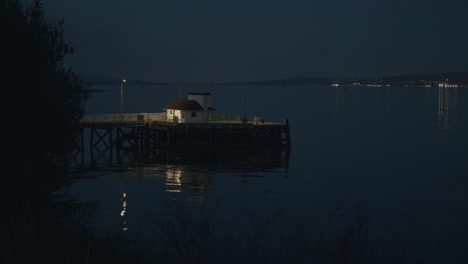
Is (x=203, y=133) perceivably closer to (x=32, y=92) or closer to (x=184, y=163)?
(x=184, y=163)

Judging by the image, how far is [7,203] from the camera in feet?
61.9

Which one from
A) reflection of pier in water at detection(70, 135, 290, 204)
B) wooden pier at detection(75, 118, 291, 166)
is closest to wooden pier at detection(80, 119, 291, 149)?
wooden pier at detection(75, 118, 291, 166)

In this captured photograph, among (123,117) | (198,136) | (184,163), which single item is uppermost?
(123,117)

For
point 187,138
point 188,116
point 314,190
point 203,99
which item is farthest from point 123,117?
point 314,190

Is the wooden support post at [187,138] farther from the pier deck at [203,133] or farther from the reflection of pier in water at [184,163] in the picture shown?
the reflection of pier in water at [184,163]

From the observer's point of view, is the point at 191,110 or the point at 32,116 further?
the point at 191,110

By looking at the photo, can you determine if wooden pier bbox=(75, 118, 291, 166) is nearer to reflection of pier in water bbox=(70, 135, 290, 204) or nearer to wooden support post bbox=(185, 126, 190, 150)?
wooden support post bbox=(185, 126, 190, 150)

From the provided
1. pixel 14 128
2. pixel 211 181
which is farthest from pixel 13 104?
pixel 211 181

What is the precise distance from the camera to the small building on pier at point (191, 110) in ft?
192

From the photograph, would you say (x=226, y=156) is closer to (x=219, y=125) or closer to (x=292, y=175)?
(x=219, y=125)

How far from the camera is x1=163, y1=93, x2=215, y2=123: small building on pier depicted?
58.5 meters

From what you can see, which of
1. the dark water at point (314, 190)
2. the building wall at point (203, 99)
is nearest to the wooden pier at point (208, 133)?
the building wall at point (203, 99)

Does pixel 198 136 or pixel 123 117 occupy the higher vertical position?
pixel 123 117

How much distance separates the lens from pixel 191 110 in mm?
58531
